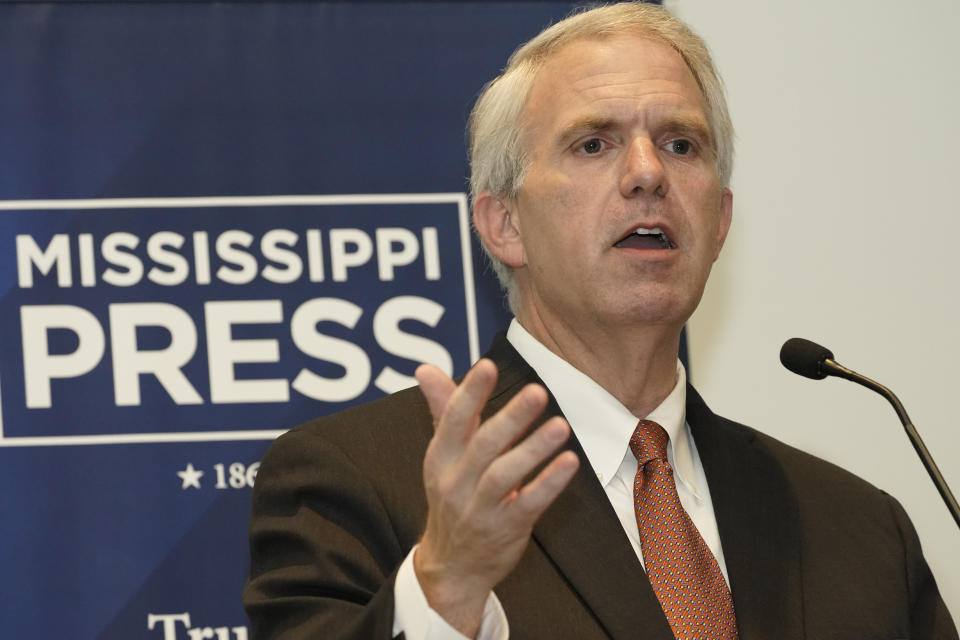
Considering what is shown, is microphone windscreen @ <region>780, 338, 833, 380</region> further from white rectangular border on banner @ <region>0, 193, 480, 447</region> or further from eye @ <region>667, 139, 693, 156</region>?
white rectangular border on banner @ <region>0, 193, 480, 447</region>

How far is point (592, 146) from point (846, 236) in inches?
51.3

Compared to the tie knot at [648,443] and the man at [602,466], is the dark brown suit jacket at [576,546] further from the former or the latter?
the tie knot at [648,443]

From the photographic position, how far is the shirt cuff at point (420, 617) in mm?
1691

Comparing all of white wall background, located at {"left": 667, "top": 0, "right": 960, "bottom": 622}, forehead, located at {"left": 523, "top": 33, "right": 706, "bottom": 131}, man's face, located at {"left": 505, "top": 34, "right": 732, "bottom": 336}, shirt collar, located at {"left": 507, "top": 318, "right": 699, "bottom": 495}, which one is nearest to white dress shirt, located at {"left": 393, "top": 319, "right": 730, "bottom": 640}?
shirt collar, located at {"left": 507, "top": 318, "right": 699, "bottom": 495}

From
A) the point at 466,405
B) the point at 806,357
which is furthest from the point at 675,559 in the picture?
the point at 466,405

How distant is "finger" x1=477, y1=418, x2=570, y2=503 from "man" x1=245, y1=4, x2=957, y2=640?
3.3 inches

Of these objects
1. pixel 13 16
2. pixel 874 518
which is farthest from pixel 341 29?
pixel 874 518

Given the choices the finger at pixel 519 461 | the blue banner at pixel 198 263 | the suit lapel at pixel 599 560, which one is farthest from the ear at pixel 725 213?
the finger at pixel 519 461

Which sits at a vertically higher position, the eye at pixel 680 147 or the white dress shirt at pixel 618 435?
the eye at pixel 680 147

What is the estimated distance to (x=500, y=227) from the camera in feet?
8.96

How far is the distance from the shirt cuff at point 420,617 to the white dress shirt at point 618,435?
48cm

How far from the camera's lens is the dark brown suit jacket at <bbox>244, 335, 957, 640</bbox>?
2.02 meters

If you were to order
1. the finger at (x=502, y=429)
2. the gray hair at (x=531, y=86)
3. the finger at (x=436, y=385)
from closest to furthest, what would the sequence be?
the finger at (x=502, y=429) < the finger at (x=436, y=385) < the gray hair at (x=531, y=86)

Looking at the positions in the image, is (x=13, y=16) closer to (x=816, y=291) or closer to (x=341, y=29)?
(x=341, y=29)
